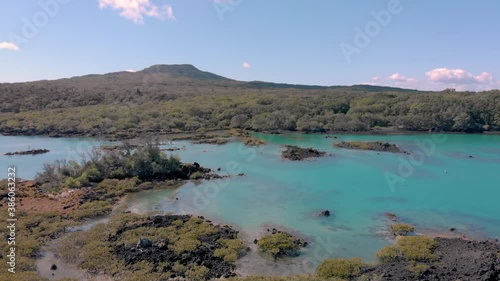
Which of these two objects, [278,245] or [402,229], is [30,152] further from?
[402,229]

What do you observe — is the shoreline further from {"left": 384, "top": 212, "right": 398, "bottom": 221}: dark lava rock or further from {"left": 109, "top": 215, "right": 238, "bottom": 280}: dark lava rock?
{"left": 109, "top": 215, "right": 238, "bottom": 280}: dark lava rock

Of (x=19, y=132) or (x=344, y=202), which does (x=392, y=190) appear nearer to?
(x=344, y=202)

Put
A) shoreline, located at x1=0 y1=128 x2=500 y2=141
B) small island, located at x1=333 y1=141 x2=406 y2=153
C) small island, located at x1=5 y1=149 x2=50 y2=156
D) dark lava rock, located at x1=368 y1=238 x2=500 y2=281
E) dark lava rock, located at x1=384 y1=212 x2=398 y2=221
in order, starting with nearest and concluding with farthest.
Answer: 1. dark lava rock, located at x1=368 y1=238 x2=500 y2=281
2. dark lava rock, located at x1=384 y1=212 x2=398 y2=221
3. small island, located at x1=5 y1=149 x2=50 y2=156
4. small island, located at x1=333 y1=141 x2=406 y2=153
5. shoreline, located at x1=0 y1=128 x2=500 y2=141

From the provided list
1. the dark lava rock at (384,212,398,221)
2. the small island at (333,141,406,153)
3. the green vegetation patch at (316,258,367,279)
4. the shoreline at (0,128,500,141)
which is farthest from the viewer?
the shoreline at (0,128,500,141)

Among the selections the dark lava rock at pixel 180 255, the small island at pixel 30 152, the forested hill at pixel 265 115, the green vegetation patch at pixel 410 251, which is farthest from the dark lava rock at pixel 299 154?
the small island at pixel 30 152

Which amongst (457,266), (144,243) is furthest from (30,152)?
(457,266)

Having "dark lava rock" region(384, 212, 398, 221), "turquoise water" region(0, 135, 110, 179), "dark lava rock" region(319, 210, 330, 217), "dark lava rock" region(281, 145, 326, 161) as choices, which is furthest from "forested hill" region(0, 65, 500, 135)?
"dark lava rock" region(319, 210, 330, 217)
